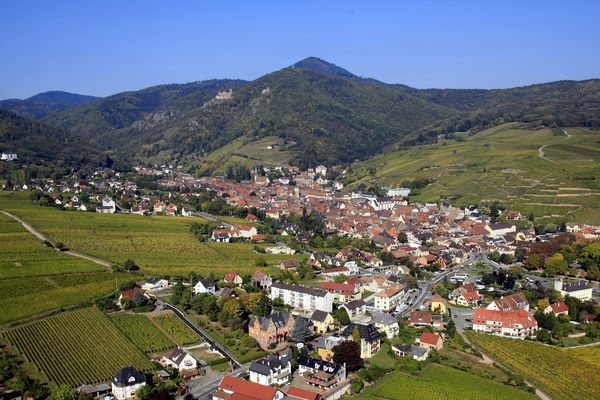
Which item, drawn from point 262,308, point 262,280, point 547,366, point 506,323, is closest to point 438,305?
point 506,323

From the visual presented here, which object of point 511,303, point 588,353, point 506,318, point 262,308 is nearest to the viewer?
point 588,353

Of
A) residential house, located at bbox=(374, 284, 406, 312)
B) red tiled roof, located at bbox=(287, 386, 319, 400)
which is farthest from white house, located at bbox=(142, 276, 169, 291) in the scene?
red tiled roof, located at bbox=(287, 386, 319, 400)

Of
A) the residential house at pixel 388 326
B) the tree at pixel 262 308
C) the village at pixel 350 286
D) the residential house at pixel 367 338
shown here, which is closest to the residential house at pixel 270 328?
the village at pixel 350 286

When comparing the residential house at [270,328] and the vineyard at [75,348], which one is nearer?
the vineyard at [75,348]

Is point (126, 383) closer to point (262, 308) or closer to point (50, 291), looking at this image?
point (262, 308)

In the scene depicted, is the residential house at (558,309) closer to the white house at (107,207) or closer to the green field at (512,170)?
the green field at (512,170)
